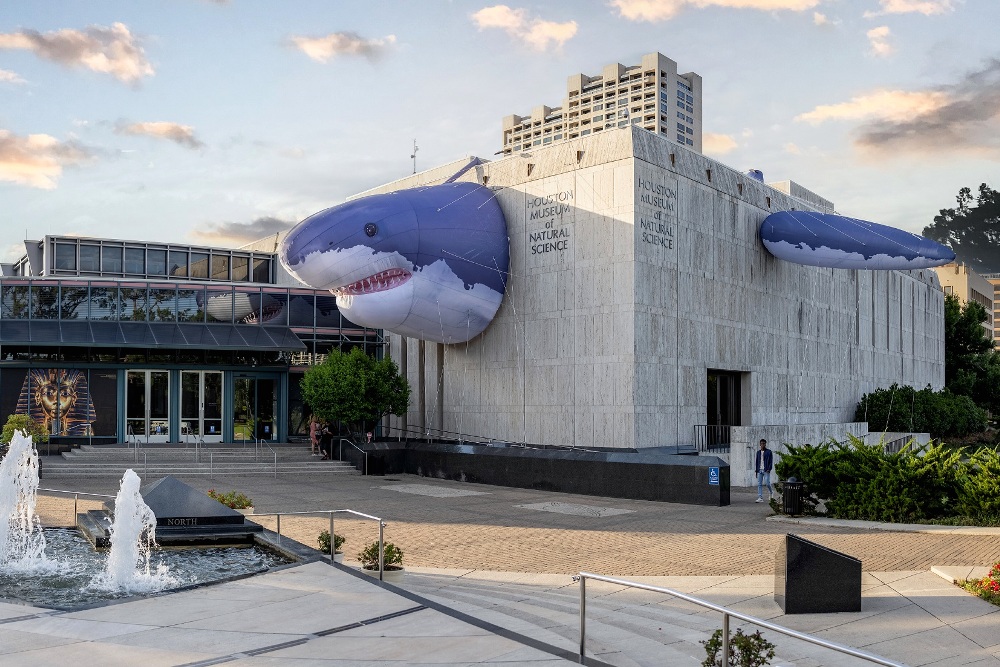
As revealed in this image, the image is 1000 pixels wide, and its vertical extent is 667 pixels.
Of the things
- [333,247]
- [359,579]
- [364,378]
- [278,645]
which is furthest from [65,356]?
[278,645]

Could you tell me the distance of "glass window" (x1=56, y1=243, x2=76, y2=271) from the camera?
45.2 meters

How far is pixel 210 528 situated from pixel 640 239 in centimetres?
1694

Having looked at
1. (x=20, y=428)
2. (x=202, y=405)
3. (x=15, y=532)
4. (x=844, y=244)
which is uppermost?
(x=844, y=244)

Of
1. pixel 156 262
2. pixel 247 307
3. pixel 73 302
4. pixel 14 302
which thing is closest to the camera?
pixel 14 302

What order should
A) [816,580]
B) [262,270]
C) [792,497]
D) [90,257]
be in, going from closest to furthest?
[816,580]
[792,497]
[90,257]
[262,270]

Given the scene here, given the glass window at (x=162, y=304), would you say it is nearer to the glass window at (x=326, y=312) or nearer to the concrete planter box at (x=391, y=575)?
the glass window at (x=326, y=312)

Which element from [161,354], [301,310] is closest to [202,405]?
[161,354]

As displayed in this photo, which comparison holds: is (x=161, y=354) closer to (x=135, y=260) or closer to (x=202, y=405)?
(x=202, y=405)

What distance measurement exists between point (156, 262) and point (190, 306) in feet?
38.8

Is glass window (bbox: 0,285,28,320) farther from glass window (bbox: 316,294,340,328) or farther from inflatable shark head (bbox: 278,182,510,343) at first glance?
inflatable shark head (bbox: 278,182,510,343)

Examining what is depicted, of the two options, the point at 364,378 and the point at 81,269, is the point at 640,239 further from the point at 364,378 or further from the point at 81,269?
the point at 81,269

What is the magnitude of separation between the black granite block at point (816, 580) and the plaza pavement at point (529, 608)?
0.51ft

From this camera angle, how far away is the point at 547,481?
25.8 m

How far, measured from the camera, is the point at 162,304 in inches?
1417
